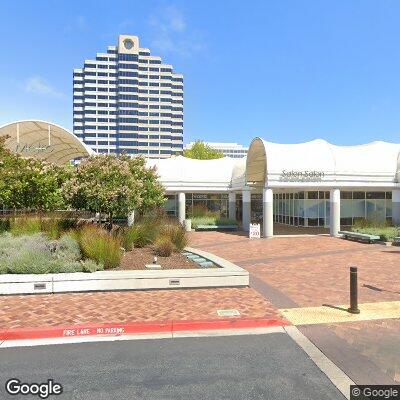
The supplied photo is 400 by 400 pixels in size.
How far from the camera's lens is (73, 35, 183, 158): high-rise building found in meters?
130

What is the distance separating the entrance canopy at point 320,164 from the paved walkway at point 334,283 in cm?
440

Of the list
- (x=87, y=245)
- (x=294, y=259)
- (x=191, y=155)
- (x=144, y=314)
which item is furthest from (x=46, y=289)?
(x=191, y=155)

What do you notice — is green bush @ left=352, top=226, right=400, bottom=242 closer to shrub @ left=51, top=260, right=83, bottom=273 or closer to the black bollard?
the black bollard

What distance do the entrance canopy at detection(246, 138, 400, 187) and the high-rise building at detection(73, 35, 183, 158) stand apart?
108331 mm

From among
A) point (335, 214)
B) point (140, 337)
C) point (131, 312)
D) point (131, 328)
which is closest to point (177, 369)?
point (140, 337)

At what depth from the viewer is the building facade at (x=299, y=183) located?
22828mm

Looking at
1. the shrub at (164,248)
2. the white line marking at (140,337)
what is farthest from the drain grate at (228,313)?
the shrub at (164,248)

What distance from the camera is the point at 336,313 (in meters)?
7.22

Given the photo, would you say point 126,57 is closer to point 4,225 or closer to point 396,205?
point 396,205

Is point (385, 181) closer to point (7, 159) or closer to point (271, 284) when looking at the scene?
point (271, 284)

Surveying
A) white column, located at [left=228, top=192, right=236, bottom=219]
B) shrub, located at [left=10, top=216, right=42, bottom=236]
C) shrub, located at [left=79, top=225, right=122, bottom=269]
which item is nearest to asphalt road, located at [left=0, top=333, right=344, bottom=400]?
shrub, located at [left=79, top=225, right=122, bottom=269]

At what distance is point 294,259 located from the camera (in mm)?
14109

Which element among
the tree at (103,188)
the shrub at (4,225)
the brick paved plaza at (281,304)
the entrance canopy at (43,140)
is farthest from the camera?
the entrance canopy at (43,140)

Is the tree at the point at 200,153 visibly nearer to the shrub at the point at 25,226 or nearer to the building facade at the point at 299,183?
the building facade at the point at 299,183
